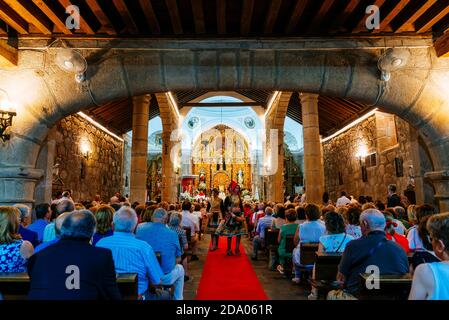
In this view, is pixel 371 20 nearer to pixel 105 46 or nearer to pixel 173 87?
pixel 173 87

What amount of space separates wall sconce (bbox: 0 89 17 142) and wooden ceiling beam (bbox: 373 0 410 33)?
204 inches

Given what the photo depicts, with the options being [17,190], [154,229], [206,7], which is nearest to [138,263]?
[154,229]

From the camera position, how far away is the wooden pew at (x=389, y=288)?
1.86 metres

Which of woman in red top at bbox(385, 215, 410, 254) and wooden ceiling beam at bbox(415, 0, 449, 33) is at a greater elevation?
wooden ceiling beam at bbox(415, 0, 449, 33)

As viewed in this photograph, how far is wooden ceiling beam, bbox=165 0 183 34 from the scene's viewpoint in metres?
3.69

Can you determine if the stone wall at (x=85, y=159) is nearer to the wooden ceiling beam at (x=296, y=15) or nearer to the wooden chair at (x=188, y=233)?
the wooden chair at (x=188, y=233)

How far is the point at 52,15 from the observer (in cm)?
392

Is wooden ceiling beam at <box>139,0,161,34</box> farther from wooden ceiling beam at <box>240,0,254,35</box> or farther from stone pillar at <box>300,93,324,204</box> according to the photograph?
stone pillar at <box>300,93,324,204</box>

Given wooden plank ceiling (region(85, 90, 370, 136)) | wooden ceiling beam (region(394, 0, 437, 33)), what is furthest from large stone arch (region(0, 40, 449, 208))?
wooden plank ceiling (region(85, 90, 370, 136))

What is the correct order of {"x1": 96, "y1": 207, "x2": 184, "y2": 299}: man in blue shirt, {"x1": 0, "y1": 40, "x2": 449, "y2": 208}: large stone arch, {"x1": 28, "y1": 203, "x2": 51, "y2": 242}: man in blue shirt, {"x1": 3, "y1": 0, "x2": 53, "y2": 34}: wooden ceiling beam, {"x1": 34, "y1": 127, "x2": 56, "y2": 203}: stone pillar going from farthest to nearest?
{"x1": 34, "y1": 127, "x2": 56, "y2": 203}: stone pillar, {"x1": 0, "y1": 40, "x2": 449, "y2": 208}: large stone arch, {"x1": 3, "y1": 0, "x2": 53, "y2": 34}: wooden ceiling beam, {"x1": 28, "y1": 203, "x2": 51, "y2": 242}: man in blue shirt, {"x1": 96, "y1": 207, "x2": 184, "y2": 299}: man in blue shirt

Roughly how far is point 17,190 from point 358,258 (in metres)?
4.44

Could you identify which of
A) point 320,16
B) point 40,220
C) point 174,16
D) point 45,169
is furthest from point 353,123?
point 40,220

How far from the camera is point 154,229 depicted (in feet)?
10.4

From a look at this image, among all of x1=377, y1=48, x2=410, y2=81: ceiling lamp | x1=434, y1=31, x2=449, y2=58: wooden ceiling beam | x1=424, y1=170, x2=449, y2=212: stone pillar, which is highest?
x1=434, y1=31, x2=449, y2=58: wooden ceiling beam
